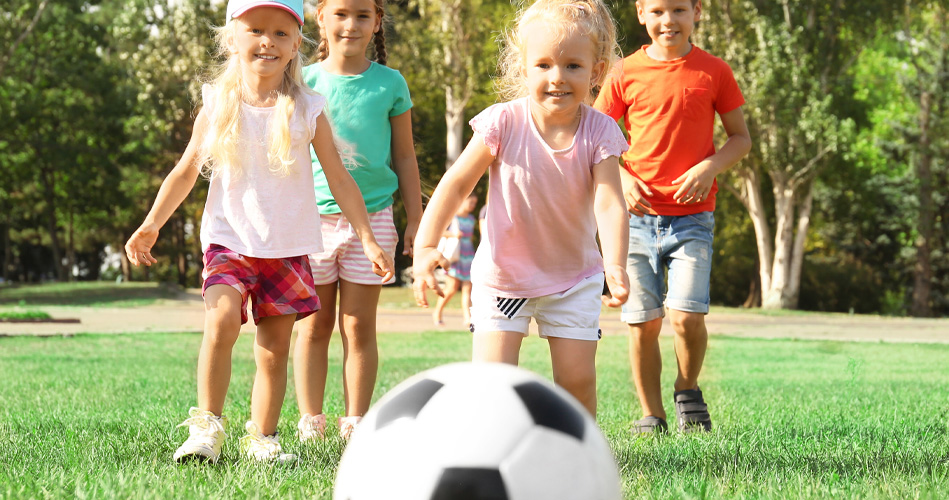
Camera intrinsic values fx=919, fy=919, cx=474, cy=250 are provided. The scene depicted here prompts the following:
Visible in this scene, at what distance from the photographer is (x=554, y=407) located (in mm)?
2301

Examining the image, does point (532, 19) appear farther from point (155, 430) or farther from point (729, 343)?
point (729, 343)

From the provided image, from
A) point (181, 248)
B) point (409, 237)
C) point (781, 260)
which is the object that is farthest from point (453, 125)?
point (181, 248)

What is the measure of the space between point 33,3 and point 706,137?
28.6m

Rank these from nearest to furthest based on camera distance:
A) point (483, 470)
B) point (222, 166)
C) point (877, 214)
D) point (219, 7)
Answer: point (483, 470) < point (222, 166) < point (219, 7) < point (877, 214)

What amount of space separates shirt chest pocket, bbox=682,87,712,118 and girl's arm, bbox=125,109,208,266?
91.6 inches

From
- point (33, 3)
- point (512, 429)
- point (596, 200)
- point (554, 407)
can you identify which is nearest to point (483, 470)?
point (512, 429)

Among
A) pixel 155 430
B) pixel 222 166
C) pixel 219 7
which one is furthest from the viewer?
pixel 219 7

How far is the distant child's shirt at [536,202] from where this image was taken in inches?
139

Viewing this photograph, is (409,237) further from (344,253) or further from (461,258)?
(461,258)

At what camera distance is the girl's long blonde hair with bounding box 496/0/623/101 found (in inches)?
137

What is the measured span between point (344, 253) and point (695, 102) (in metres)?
1.91

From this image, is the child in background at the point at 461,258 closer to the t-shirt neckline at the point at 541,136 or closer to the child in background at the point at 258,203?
the child in background at the point at 258,203

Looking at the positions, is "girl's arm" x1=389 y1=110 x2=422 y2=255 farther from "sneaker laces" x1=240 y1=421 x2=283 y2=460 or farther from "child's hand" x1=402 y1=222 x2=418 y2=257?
"sneaker laces" x1=240 y1=421 x2=283 y2=460

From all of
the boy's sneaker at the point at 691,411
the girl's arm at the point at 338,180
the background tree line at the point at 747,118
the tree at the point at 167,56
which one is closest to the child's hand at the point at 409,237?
the girl's arm at the point at 338,180
